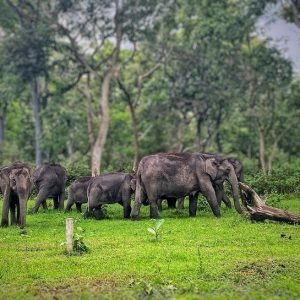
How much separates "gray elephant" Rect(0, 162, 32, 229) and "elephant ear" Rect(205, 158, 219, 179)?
584 cm

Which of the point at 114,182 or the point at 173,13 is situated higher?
the point at 173,13

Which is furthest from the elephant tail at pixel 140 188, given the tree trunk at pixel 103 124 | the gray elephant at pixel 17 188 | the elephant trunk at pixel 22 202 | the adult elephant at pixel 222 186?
the tree trunk at pixel 103 124

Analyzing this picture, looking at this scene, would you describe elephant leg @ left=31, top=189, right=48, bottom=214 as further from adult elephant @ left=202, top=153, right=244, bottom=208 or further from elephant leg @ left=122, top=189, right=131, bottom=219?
adult elephant @ left=202, top=153, right=244, bottom=208

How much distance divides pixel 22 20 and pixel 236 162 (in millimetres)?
26942

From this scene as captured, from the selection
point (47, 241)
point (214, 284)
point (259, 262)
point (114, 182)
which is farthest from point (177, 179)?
point (214, 284)

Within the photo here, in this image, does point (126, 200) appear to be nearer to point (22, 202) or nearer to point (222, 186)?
point (222, 186)

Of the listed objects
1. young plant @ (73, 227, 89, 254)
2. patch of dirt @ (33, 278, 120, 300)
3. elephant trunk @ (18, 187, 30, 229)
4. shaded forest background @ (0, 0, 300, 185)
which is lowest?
patch of dirt @ (33, 278, 120, 300)

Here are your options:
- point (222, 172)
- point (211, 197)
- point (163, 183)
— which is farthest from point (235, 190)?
point (163, 183)

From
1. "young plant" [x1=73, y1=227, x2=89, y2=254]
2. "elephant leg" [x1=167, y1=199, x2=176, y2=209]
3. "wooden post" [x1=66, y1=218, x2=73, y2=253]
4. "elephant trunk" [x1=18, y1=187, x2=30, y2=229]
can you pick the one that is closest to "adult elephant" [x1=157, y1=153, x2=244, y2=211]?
"elephant leg" [x1=167, y1=199, x2=176, y2=209]

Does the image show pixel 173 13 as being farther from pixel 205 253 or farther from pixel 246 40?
pixel 205 253

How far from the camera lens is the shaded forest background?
46.2 meters

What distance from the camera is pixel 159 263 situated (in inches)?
546

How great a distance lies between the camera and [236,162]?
26.3 metres

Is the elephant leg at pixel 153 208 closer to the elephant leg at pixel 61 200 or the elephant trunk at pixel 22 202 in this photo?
the elephant trunk at pixel 22 202
